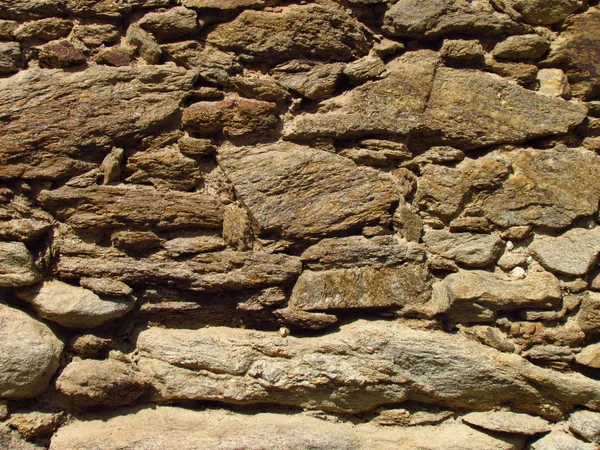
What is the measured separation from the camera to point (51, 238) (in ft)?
7.68

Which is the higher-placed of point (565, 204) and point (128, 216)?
point (565, 204)

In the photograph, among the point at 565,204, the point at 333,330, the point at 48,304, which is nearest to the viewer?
the point at 48,304

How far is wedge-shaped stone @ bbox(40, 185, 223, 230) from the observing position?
234 cm

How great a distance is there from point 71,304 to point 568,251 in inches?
82.9

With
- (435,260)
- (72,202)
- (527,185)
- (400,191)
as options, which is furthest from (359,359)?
(72,202)

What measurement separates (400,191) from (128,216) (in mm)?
1170

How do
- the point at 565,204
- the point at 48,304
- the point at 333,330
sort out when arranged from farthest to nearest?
the point at 565,204, the point at 333,330, the point at 48,304

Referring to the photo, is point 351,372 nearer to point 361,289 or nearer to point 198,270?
point 361,289

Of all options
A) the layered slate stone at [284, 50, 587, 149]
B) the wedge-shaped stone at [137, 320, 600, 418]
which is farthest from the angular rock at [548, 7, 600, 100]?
the wedge-shaped stone at [137, 320, 600, 418]

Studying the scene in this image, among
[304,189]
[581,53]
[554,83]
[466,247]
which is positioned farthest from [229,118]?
[581,53]

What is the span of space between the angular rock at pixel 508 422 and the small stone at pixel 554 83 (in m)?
1.46

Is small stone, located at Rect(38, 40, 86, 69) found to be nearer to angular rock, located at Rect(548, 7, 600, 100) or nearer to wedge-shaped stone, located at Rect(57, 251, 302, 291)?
wedge-shaped stone, located at Rect(57, 251, 302, 291)

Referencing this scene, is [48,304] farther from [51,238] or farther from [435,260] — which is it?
[435,260]

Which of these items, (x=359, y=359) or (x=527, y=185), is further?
(x=527, y=185)
